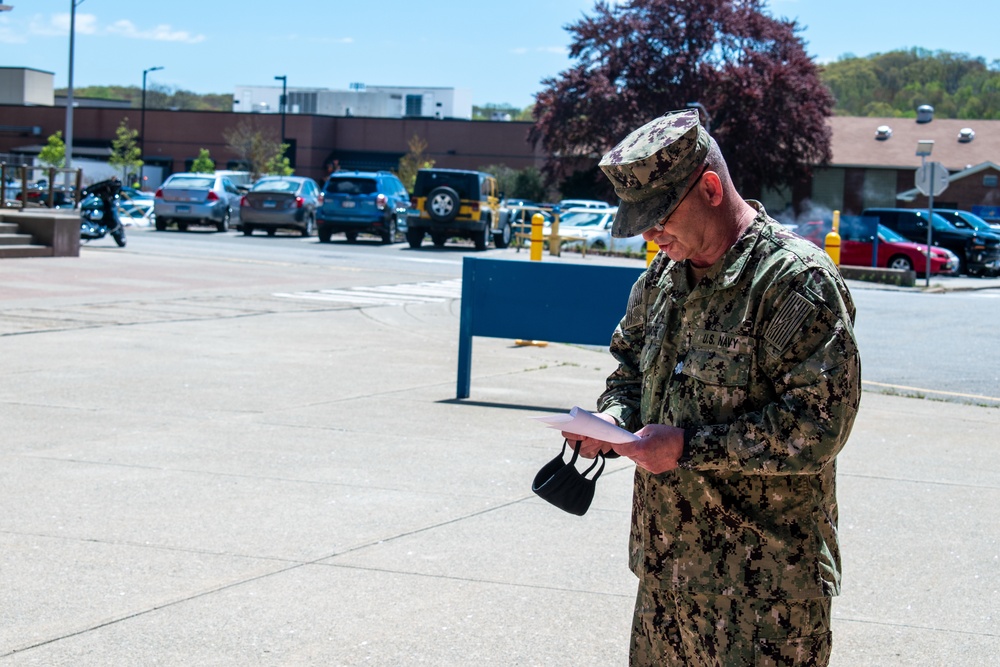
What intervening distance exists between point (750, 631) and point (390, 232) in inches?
1186

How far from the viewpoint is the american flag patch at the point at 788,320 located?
2.46 meters

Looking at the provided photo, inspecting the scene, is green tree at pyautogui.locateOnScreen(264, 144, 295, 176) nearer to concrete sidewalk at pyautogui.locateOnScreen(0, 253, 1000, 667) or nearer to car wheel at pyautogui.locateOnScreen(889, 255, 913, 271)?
car wheel at pyautogui.locateOnScreen(889, 255, 913, 271)

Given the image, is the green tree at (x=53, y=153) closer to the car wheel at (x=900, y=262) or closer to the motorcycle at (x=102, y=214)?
the motorcycle at (x=102, y=214)

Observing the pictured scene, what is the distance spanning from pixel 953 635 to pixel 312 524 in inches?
111

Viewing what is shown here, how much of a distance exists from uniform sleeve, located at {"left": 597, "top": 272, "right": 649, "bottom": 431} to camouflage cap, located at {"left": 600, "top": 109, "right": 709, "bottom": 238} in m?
0.33

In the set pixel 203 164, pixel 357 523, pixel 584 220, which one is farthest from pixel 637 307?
pixel 203 164

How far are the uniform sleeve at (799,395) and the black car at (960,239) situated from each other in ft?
103

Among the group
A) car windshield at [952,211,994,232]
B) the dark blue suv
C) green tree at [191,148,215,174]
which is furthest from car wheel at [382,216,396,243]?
green tree at [191,148,215,174]

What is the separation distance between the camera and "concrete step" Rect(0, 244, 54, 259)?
20969mm

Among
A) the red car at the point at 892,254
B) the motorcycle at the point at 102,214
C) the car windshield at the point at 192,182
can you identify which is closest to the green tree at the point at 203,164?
the car windshield at the point at 192,182

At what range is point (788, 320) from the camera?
2.47 m

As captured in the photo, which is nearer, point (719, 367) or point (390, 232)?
point (719, 367)

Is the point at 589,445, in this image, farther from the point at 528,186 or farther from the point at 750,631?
the point at 528,186

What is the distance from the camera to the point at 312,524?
577 centimetres
